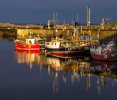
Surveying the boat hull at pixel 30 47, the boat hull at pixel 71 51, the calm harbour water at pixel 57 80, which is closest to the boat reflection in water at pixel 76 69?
the calm harbour water at pixel 57 80

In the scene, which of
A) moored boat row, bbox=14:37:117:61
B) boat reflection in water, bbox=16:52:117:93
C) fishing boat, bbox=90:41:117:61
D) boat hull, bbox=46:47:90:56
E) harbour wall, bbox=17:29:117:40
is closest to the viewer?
boat reflection in water, bbox=16:52:117:93

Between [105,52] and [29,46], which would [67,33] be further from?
[105,52]

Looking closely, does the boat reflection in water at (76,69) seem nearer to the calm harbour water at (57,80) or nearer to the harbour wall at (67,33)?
the calm harbour water at (57,80)

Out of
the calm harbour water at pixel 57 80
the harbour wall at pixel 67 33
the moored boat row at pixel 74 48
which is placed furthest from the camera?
the harbour wall at pixel 67 33

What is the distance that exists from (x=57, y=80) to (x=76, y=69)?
19.2 ft

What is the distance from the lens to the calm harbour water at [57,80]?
25297 millimetres

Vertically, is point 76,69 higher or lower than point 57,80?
higher

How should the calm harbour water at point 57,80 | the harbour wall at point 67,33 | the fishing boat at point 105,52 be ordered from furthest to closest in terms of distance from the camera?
the harbour wall at point 67,33 → the fishing boat at point 105,52 → the calm harbour water at point 57,80

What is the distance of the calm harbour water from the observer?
83.0 feet

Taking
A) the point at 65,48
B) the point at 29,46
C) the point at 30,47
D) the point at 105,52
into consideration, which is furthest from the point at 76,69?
the point at 29,46

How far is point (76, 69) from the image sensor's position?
118ft

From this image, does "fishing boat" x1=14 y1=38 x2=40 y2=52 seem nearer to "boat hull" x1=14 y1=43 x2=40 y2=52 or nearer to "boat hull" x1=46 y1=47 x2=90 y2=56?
"boat hull" x1=14 y1=43 x2=40 y2=52

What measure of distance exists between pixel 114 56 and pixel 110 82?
1162cm

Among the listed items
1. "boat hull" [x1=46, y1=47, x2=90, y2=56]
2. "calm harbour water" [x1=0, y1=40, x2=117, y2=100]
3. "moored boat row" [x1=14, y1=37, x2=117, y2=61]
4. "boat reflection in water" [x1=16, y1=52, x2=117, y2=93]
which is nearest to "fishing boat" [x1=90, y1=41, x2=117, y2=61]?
"moored boat row" [x1=14, y1=37, x2=117, y2=61]
